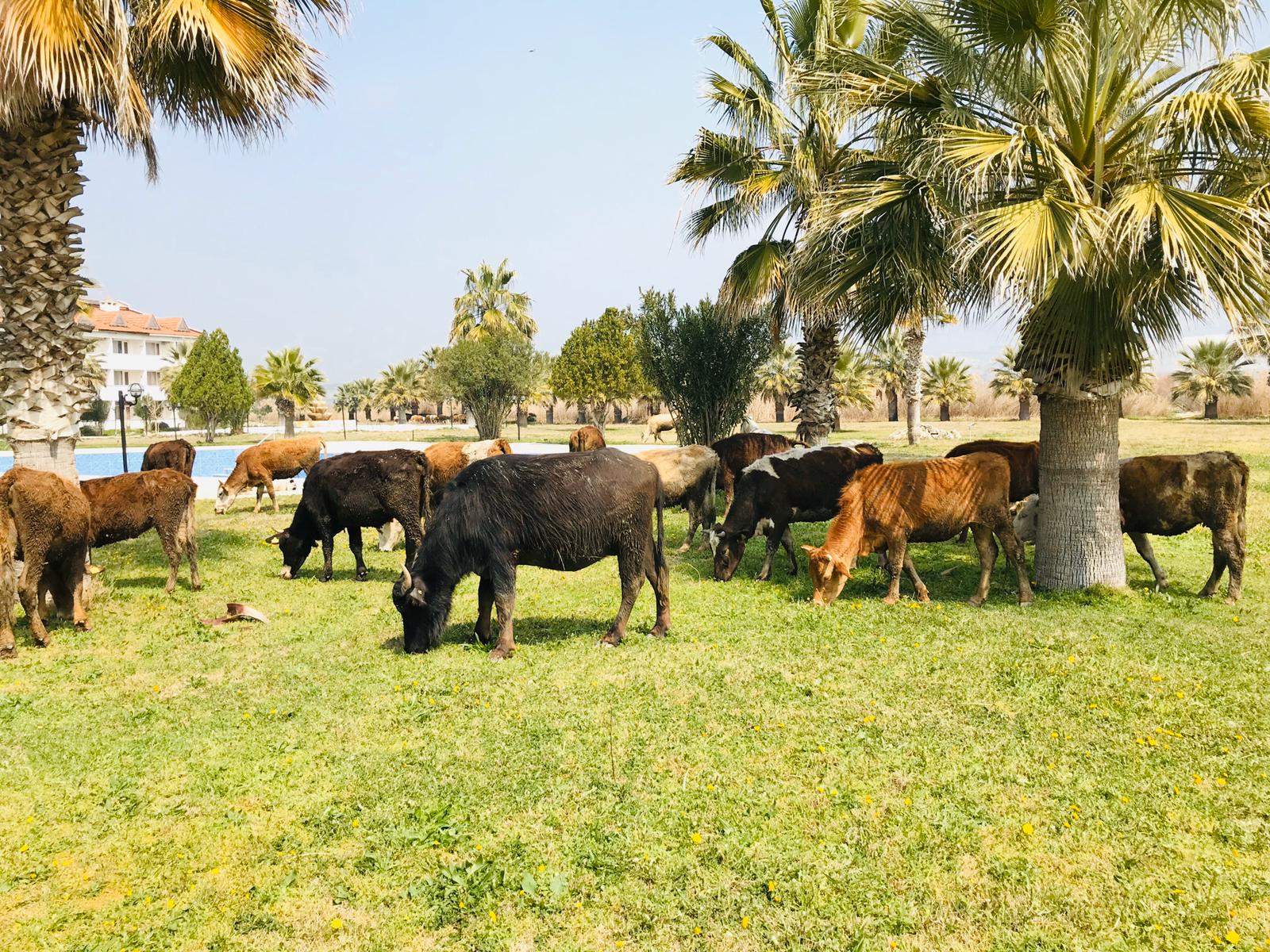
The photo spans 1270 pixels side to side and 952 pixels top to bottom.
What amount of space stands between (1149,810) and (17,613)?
11.2m

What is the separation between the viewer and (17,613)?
972cm

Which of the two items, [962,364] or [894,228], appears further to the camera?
[962,364]

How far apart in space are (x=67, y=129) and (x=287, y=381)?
154 feet

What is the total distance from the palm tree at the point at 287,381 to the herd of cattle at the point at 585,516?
1778 inches

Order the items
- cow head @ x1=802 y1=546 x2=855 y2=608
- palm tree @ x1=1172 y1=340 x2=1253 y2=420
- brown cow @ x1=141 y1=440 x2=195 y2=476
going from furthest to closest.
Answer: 1. palm tree @ x1=1172 y1=340 x2=1253 y2=420
2. brown cow @ x1=141 y1=440 x2=195 y2=476
3. cow head @ x1=802 y1=546 x2=855 y2=608

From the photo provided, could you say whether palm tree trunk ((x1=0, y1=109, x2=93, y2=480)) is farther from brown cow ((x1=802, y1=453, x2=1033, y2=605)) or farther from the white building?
the white building

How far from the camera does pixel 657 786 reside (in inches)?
207

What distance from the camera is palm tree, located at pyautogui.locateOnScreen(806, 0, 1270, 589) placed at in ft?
25.0

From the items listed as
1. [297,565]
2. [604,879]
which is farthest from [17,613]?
[604,879]

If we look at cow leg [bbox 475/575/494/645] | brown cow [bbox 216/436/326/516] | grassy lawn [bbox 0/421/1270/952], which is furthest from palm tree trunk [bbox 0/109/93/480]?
brown cow [bbox 216/436/326/516]

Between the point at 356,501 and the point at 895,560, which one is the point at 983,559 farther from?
A: the point at 356,501

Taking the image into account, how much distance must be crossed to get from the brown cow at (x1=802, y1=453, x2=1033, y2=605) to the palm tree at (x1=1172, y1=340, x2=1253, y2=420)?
160 feet

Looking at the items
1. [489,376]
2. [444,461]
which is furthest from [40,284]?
[489,376]

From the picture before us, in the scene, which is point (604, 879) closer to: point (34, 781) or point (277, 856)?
point (277, 856)
